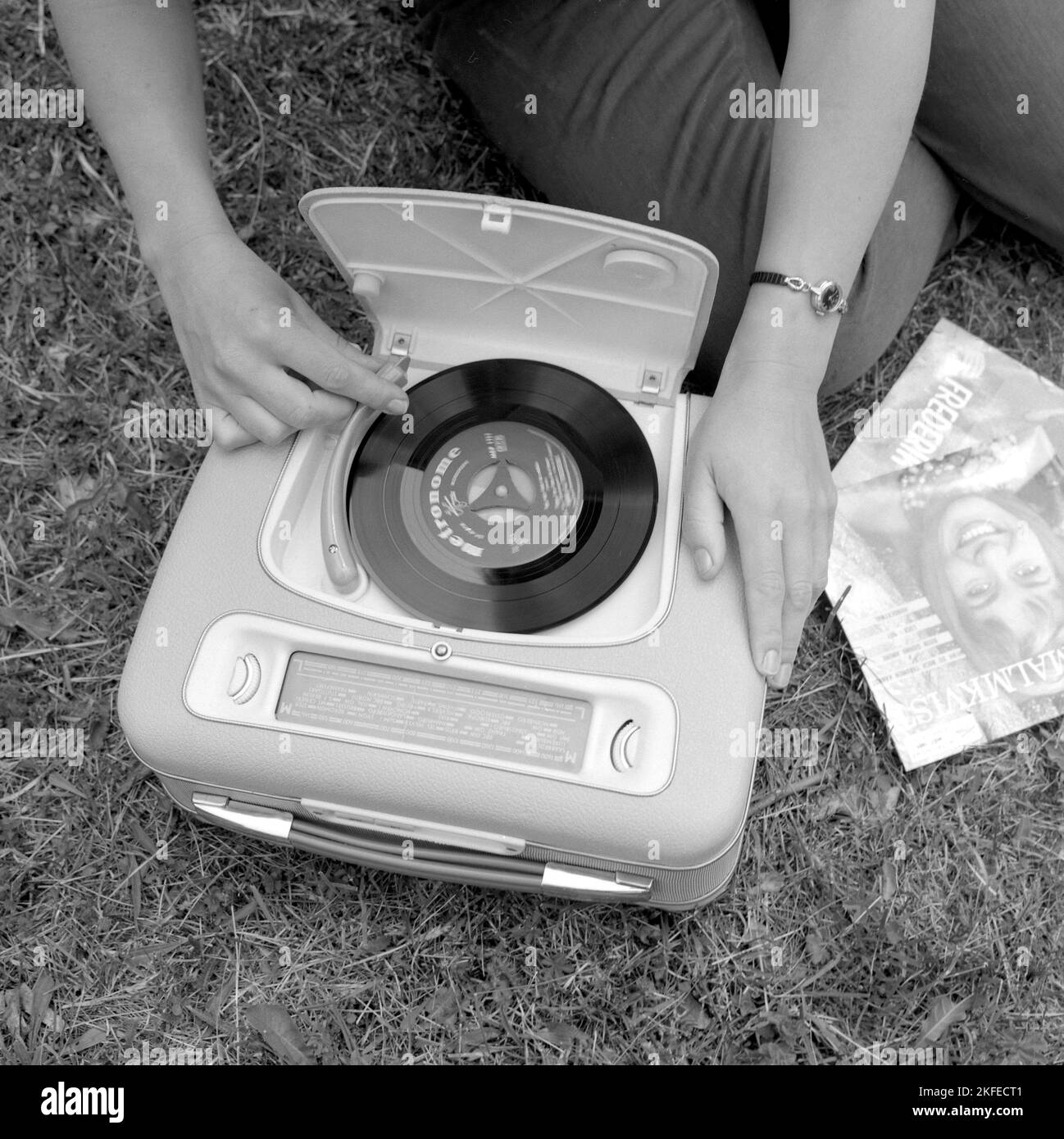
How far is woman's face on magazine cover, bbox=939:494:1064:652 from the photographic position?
1357 mm

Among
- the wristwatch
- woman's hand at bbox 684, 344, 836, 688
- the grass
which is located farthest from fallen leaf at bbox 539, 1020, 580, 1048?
the wristwatch

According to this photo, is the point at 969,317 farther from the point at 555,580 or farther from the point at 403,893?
the point at 403,893

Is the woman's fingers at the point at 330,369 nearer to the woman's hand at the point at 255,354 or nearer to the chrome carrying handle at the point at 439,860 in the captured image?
the woman's hand at the point at 255,354

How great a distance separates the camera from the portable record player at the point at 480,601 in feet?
3.05

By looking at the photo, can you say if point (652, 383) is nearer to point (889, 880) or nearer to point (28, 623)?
point (889, 880)

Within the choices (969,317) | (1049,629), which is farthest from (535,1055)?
(969,317)

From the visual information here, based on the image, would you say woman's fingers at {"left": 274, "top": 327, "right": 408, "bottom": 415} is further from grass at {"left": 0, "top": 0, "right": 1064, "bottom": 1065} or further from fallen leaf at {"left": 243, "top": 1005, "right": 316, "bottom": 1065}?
fallen leaf at {"left": 243, "top": 1005, "right": 316, "bottom": 1065}

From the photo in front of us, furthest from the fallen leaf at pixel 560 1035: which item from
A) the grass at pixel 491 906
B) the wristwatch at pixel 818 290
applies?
the wristwatch at pixel 818 290

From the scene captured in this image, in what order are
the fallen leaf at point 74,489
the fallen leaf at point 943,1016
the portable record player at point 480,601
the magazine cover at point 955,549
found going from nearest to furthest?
the portable record player at point 480,601
the fallen leaf at point 943,1016
the magazine cover at point 955,549
the fallen leaf at point 74,489

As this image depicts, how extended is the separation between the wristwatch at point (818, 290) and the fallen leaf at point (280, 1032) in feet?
3.43

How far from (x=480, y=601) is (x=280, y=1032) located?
0.65 metres

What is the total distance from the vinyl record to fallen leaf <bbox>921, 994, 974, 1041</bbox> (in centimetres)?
72

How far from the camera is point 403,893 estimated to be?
1.27 metres

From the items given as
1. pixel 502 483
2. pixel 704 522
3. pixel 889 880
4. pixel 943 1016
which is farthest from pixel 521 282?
pixel 943 1016
